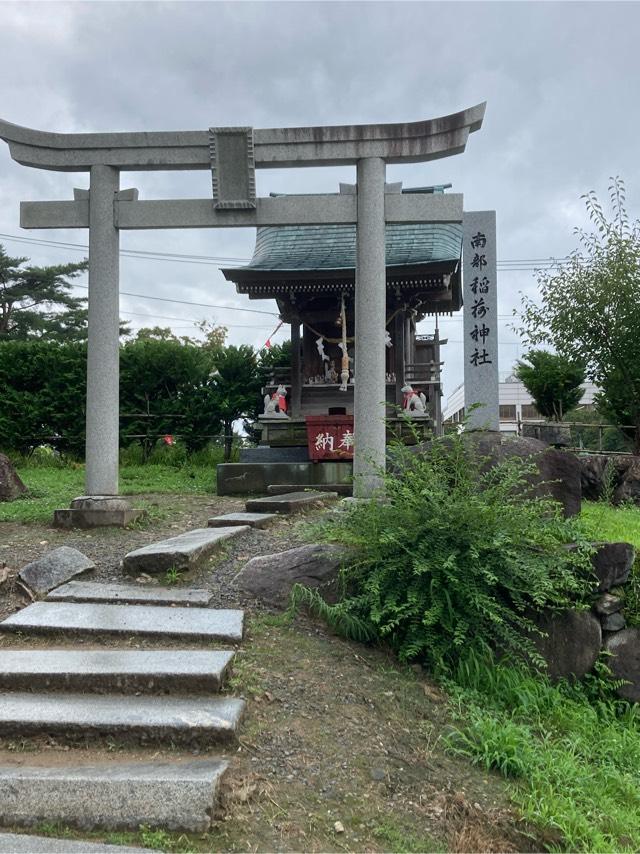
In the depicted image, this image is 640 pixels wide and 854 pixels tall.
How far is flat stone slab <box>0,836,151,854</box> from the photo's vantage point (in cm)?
246

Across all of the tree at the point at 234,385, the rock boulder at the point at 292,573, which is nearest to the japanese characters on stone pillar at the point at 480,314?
the rock boulder at the point at 292,573

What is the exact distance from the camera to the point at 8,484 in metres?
9.24

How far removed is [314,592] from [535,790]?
5.92 feet

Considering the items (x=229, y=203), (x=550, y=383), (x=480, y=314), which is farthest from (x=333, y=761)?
(x=550, y=383)

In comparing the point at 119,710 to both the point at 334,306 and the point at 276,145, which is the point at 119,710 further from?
the point at 334,306

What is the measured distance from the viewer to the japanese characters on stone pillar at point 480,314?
7086 mm

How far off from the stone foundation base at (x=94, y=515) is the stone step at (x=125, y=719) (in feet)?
12.2

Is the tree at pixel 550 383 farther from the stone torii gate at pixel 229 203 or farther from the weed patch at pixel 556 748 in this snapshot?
the weed patch at pixel 556 748

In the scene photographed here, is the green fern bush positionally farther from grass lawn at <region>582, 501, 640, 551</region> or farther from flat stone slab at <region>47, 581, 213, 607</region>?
grass lawn at <region>582, 501, 640, 551</region>

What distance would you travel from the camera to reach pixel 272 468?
36.9 ft

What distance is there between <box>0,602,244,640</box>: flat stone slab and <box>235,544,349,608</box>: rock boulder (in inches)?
14.5

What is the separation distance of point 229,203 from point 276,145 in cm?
83

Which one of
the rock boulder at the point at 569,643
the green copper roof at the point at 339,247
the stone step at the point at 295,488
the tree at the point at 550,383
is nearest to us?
the rock boulder at the point at 569,643

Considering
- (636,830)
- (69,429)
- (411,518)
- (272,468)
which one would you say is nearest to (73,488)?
(272,468)
